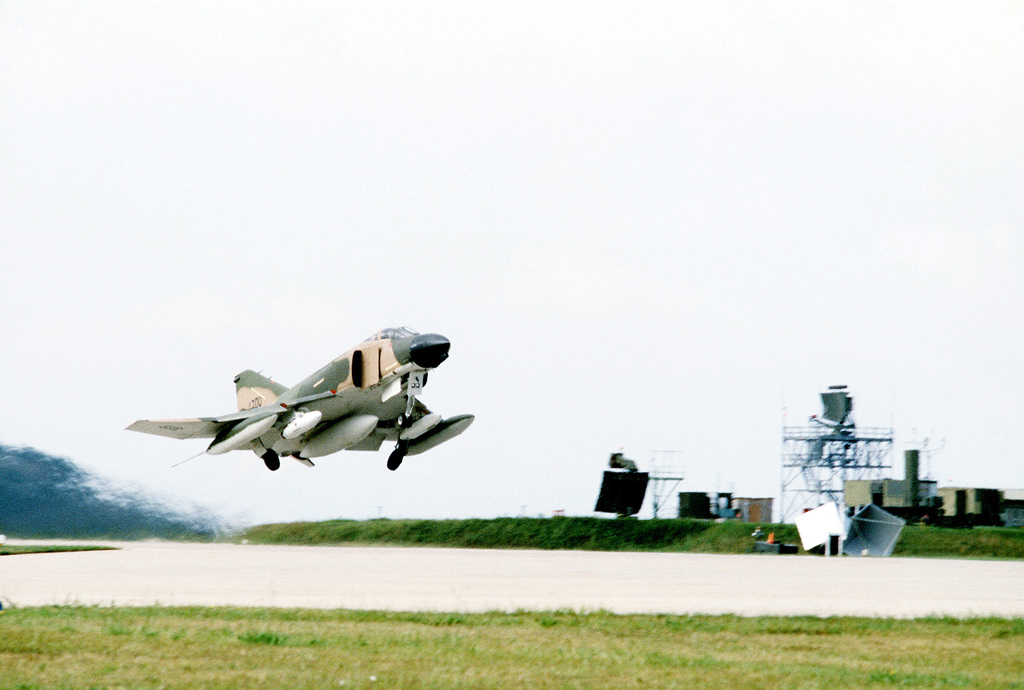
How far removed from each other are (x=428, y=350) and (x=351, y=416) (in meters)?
5.47

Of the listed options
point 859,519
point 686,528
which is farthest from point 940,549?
point 686,528

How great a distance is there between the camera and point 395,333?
34.2 metres

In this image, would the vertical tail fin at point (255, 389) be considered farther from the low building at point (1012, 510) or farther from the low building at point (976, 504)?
the low building at point (1012, 510)

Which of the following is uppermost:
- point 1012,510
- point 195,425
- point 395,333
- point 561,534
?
point 395,333

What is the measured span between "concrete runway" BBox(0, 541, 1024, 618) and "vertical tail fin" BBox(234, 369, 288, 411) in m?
9.63

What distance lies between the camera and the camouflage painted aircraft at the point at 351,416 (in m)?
34.0

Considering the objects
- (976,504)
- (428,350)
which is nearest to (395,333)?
(428,350)

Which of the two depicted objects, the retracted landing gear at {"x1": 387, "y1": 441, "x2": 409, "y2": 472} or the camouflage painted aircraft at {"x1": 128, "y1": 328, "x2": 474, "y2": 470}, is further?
the retracted landing gear at {"x1": 387, "y1": 441, "x2": 409, "y2": 472}

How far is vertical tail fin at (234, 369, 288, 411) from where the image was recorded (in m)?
41.9

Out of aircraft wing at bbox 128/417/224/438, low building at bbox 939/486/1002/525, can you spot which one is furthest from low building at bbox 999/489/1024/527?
aircraft wing at bbox 128/417/224/438

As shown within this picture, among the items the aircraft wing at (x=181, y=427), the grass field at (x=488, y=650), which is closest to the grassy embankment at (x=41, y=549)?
the aircraft wing at (x=181, y=427)

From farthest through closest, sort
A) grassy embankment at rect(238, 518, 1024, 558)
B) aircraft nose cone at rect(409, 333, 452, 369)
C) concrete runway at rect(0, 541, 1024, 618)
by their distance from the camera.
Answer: grassy embankment at rect(238, 518, 1024, 558) < aircraft nose cone at rect(409, 333, 452, 369) < concrete runway at rect(0, 541, 1024, 618)

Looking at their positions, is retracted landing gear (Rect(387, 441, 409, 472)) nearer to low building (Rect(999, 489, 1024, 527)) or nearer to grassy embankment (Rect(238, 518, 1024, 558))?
grassy embankment (Rect(238, 518, 1024, 558))

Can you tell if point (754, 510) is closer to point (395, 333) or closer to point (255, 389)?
point (255, 389)
